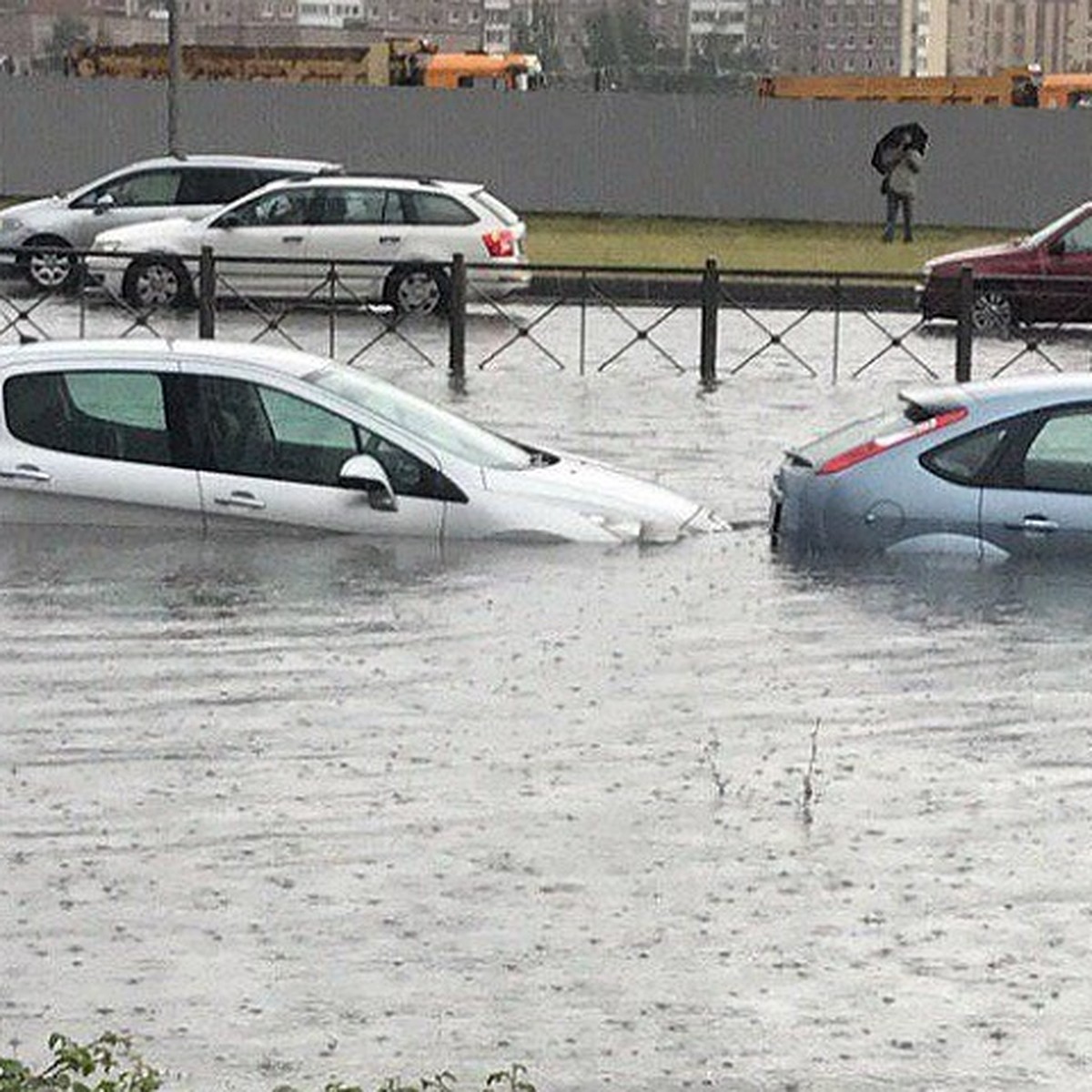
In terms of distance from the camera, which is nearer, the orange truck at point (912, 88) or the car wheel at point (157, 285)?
the car wheel at point (157, 285)

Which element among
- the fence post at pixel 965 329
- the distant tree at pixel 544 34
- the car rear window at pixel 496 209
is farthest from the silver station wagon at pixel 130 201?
the distant tree at pixel 544 34

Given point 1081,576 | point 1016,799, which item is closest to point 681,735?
point 1016,799

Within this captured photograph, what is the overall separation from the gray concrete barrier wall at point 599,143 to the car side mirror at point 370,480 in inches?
1272

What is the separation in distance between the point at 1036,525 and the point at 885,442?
783 mm

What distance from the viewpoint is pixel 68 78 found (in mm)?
52469

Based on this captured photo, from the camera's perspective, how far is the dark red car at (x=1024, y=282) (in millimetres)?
29781

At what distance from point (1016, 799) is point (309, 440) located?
526 cm

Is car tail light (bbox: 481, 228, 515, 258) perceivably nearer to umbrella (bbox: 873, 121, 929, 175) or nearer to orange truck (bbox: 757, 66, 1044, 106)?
umbrella (bbox: 873, 121, 929, 175)

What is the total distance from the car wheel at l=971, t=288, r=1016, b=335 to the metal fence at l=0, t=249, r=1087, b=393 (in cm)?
17

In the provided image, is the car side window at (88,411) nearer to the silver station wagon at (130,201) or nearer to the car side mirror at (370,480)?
the car side mirror at (370,480)

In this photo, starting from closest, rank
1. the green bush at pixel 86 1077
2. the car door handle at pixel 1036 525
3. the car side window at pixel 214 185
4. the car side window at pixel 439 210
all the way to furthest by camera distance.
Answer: the green bush at pixel 86 1077
the car door handle at pixel 1036 525
the car side window at pixel 439 210
the car side window at pixel 214 185

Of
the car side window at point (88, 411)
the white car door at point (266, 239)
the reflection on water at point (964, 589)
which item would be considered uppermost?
the car side window at point (88, 411)

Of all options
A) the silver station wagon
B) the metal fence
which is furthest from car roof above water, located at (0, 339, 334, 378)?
the silver station wagon

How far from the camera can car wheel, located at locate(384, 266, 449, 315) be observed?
30938mm
